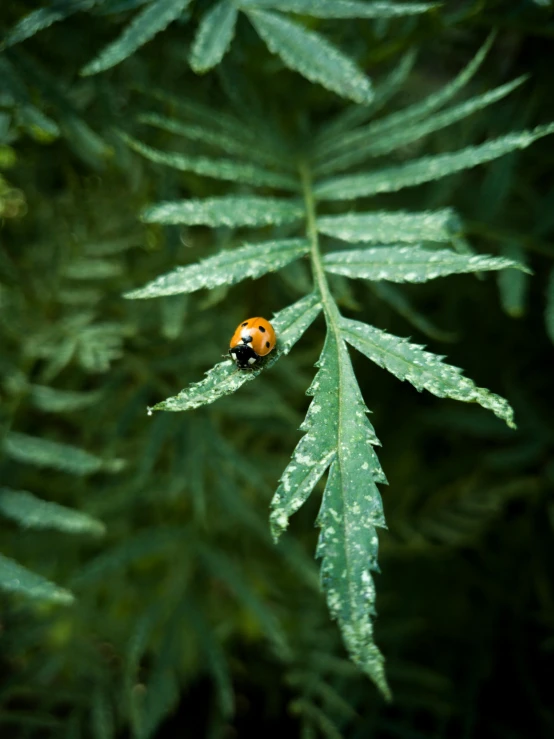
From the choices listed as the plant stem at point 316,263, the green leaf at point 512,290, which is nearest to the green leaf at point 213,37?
the plant stem at point 316,263

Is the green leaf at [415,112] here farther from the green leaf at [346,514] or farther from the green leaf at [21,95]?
the green leaf at [346,514]

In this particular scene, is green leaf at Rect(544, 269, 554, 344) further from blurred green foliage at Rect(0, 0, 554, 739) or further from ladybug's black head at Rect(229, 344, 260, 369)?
ladybug's black head at Rect(229, 344, 260, 369)

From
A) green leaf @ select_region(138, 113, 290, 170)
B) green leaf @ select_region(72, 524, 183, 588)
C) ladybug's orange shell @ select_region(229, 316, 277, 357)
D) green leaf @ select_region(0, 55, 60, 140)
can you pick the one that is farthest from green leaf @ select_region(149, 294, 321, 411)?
green leaf @ select_region(72, 524, 183, 588)

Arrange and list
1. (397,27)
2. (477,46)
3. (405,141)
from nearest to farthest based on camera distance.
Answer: (405,141) < (397,27) < (477,46)

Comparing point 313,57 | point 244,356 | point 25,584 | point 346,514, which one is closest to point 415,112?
point 313,57

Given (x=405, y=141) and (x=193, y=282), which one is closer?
(x=193, y=282)

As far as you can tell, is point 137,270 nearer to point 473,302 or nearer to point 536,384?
point 473,302

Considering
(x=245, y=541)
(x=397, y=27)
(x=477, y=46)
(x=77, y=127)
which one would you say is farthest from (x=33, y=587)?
(x=477, y=46)

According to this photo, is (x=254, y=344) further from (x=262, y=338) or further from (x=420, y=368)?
(x=420, y=368)
